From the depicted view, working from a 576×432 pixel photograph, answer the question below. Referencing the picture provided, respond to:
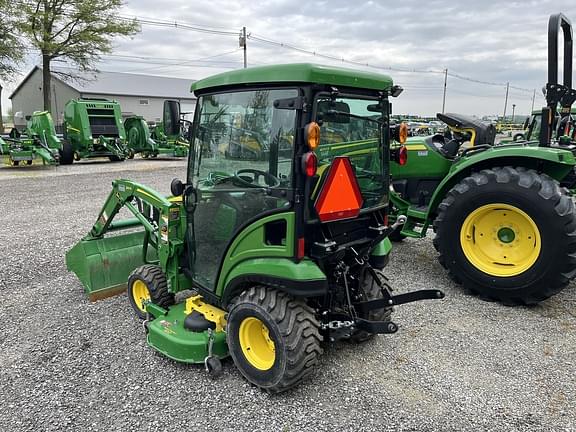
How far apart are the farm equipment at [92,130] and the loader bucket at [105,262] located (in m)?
12.2

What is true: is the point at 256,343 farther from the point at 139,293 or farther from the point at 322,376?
the point at 139,293

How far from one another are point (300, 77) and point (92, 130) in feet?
49.5

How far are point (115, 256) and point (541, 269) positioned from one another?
3957mm

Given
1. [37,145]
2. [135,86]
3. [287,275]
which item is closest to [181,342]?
[287,275]

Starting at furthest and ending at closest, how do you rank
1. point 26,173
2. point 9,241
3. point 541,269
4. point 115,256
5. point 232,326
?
point 26,173 → point 9,241 → point 115,256 → point 541,269 → point 232,326

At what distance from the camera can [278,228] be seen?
2.72 meters

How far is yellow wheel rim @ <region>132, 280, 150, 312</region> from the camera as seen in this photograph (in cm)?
381

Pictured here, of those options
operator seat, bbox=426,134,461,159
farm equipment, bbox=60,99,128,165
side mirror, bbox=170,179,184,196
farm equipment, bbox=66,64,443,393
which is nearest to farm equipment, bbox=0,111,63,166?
farm equipment, bbox=60,99,128,165

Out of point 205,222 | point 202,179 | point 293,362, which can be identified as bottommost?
point 293,362

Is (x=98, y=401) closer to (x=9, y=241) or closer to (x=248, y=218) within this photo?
(x=248, y=218)

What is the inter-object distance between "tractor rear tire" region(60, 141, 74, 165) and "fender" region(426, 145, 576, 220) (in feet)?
45.2

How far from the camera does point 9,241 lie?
615 centimetres

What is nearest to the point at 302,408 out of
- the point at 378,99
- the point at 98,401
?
the point at 98,401

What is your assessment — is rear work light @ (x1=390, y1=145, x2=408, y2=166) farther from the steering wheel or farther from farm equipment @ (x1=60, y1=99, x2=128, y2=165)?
farm equipment @ (x1=60, y1=99, x2=128, y2=165)
